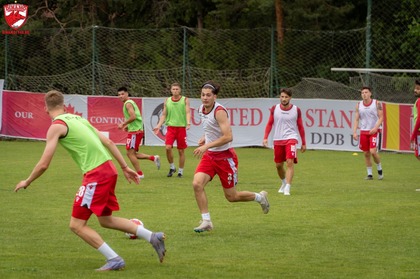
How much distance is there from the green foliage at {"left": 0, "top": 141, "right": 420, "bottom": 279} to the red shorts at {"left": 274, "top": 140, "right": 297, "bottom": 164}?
2.09 feet

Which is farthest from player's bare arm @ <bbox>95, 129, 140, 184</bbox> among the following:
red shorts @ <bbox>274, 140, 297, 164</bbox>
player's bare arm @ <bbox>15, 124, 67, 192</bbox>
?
red shorts @ <bbox>274, 140, 297, 164</bbox>

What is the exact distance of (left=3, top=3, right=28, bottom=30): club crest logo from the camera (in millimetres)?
34875

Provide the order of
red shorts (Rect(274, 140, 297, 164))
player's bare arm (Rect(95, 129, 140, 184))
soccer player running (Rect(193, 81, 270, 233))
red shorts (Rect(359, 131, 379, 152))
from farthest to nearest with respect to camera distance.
→ red shorts (Rect(359, 131, 379, 152)) → red shorts (Rect(274, 140, 297, 164)) → soccer player running (Rect(193, 81, 270, 233)) → player's bare arm (Rect(95, 129, 140, 184))

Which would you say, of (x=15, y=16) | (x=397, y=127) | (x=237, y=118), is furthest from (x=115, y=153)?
(x=15, y=16)

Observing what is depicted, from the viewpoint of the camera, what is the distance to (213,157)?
11.9 m

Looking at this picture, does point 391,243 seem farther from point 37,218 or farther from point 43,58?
point 43,58

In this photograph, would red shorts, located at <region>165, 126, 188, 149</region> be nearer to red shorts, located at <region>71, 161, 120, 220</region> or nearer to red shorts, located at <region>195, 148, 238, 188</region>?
red shorts, located at <region>195, 148, 238, 188</region>

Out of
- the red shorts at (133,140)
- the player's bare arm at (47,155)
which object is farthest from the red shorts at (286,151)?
the player's bare arm at (47,155)

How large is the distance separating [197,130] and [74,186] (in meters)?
11.5

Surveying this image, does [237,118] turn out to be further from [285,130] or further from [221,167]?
[221,167]

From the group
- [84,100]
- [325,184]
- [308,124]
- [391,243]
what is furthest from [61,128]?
[84,100]

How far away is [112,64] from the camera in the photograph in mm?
34281

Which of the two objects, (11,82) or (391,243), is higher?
(11,82)

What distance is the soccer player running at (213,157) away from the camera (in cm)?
1161
